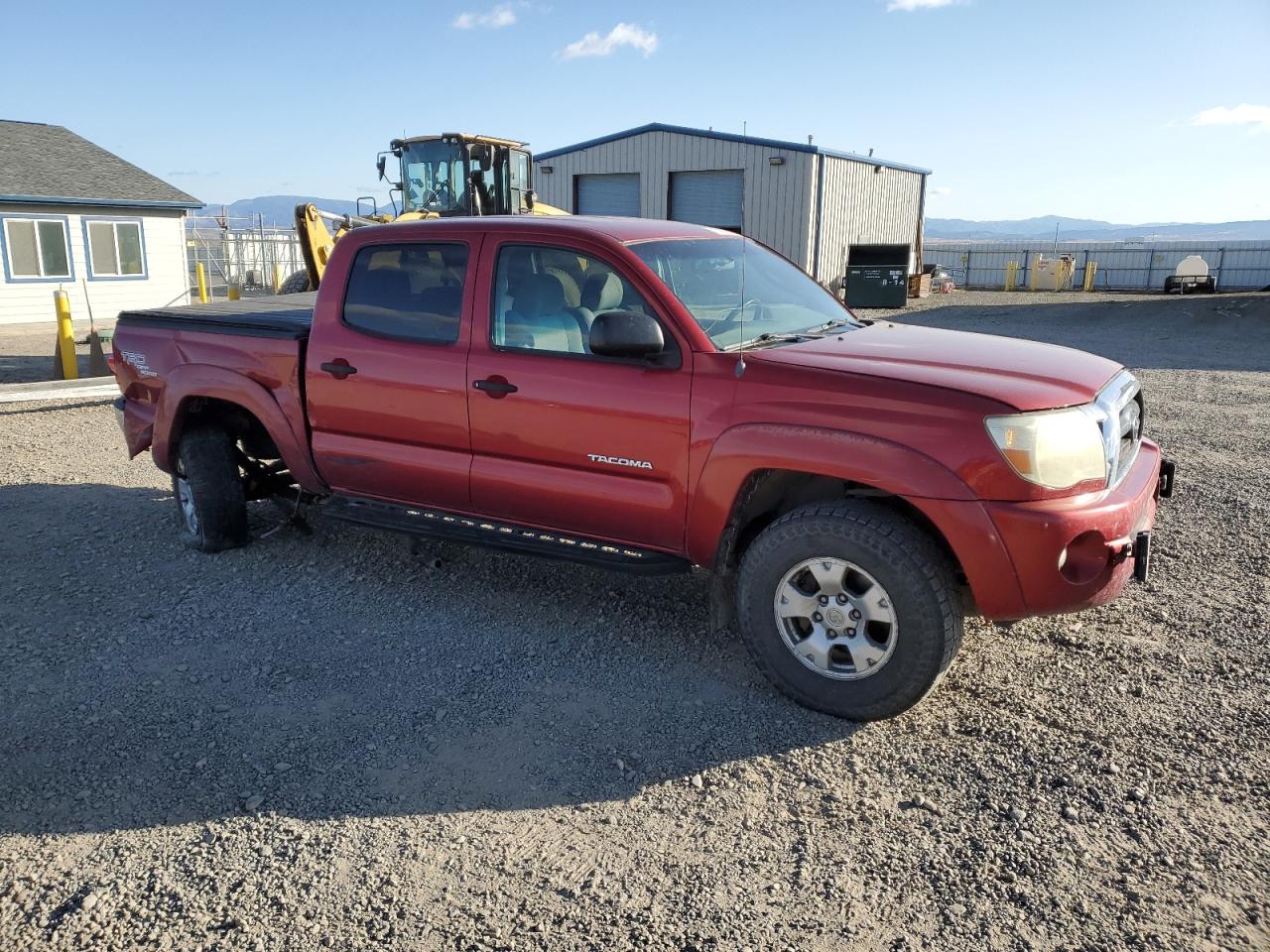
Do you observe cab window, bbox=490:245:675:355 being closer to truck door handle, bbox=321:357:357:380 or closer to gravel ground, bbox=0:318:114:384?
truck door handle, bbox=321:357:357:380

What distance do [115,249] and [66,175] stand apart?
1.83 meters

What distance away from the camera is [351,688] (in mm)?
4145

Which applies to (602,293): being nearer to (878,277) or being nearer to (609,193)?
(878,277)

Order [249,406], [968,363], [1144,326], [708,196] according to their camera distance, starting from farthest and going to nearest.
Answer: [708,196] → [1144,326] → [249,406] → [968,363]

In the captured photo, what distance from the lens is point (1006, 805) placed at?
3.27m

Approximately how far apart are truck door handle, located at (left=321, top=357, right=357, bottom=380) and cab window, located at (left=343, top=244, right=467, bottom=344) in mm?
196

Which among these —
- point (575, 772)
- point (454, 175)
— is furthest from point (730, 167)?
point (575, 772)

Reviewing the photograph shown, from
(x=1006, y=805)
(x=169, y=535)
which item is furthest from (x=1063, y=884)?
(x=169, y=535)

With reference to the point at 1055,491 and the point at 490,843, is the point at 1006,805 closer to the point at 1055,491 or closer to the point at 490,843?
the point at 1055,491

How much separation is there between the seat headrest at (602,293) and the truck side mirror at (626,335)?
0.33 metres

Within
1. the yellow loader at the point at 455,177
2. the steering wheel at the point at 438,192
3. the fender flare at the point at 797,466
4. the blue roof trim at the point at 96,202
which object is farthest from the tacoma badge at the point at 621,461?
the blue roof trim at the point at 96,202

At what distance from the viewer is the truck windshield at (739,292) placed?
429 centimetres

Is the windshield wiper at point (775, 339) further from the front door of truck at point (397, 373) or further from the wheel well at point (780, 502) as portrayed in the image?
the front door of truck at point (397, 373)

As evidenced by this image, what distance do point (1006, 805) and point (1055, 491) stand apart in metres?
1.11
